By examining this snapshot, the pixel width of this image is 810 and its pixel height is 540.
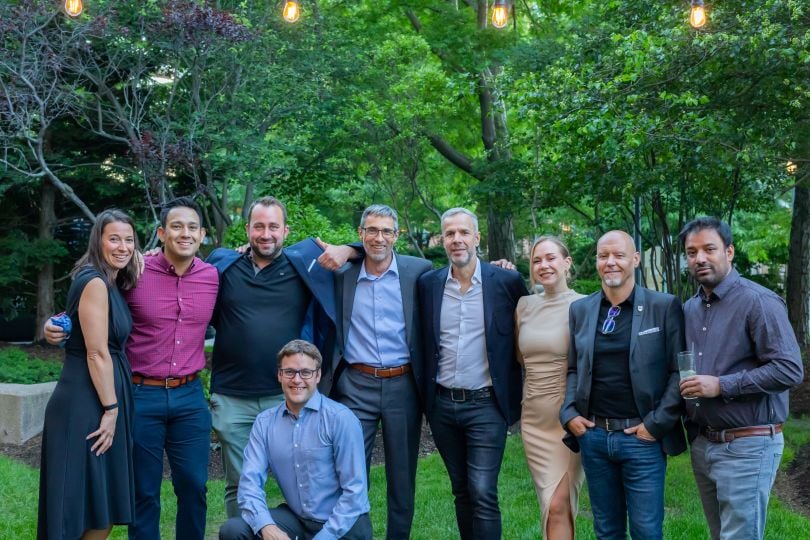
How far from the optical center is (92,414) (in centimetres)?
417

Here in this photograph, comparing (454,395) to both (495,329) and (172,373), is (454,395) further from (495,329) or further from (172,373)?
(172,373)

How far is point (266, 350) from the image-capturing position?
184 inches

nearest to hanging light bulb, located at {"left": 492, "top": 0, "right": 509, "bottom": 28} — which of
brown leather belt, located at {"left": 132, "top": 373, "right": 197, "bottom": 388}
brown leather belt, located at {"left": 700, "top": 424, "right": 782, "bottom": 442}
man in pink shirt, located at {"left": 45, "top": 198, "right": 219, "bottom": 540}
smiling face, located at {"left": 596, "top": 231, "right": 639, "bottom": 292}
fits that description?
smiling face, located at {"left": 596, "top": 231, "right": 639, "bottom": 292}

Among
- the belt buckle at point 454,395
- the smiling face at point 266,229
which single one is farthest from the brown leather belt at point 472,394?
the smiling face at point 266,229

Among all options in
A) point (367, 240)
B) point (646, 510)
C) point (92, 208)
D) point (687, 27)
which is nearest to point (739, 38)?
→ point (687, 27)

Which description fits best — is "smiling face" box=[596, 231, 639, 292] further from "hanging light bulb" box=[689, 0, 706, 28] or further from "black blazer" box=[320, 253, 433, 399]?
"hanging light bulb" box=[689, 0, 706, 28]

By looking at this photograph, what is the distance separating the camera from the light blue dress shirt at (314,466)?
13.5ft

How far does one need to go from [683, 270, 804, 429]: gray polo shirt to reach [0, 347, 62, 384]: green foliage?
779cm

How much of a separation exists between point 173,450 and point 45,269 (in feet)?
30.3

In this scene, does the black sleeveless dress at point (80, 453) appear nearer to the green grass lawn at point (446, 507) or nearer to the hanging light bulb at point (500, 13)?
the green grass lawn at point (446, 507)

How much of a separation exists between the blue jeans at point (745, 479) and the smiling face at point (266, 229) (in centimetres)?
253

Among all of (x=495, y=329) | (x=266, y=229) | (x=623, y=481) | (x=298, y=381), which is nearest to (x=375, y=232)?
(x=266, y=229)

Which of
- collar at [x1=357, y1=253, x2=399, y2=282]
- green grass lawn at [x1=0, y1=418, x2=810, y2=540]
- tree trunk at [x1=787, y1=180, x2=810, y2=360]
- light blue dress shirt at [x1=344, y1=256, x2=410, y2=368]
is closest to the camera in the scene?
light blue dress shirt at [x1=344, y1=256, x2=410, y2=368]

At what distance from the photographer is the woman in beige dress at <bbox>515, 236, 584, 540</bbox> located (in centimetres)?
442
